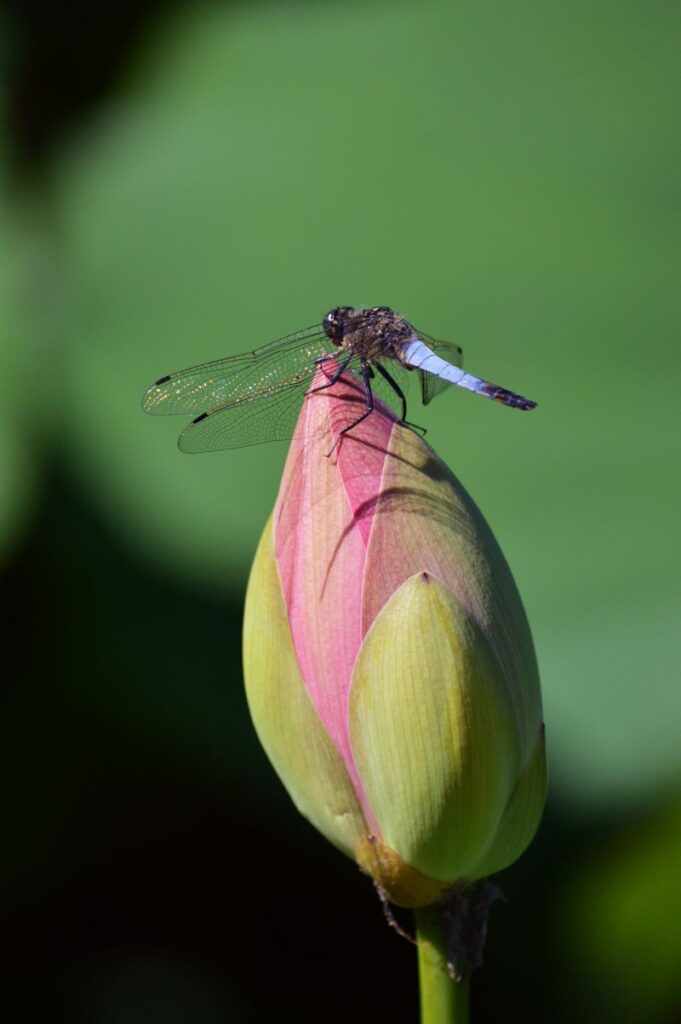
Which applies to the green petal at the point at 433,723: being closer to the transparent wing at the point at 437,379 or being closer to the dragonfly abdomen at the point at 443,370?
the dragonfly abdomen at the point at 443,370

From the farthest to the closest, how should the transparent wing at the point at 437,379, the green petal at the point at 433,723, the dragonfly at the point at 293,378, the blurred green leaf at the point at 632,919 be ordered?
the blurred green leaf at the point at 632,919 → the transparent wing at the point at 437,379 → the dragonfly at the point at 293,378 → the green petal at the point at 433,723

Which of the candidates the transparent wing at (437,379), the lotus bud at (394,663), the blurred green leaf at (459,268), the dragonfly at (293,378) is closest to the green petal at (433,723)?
the lotus bud at (394,663)

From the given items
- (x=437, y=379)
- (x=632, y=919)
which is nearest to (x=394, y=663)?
(x=437, y=379)

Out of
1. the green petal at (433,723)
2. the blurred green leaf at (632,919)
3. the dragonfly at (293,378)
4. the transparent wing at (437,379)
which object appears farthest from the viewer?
the blurred green leaf at (632,919)

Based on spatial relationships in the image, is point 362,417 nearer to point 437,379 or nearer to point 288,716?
point 288,716

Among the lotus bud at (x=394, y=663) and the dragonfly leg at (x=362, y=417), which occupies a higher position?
the dragonfly leg at (x=362, y=417)

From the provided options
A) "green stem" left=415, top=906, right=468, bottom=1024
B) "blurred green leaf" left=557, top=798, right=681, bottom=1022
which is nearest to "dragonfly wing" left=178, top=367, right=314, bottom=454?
"green stem" left=415, top=906, right=468, bottom=1024
